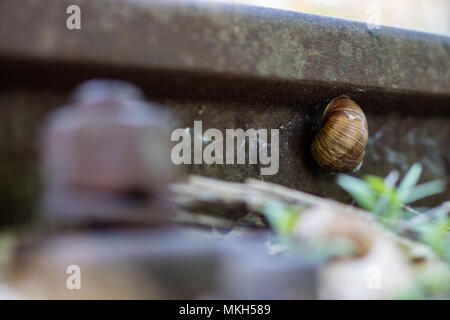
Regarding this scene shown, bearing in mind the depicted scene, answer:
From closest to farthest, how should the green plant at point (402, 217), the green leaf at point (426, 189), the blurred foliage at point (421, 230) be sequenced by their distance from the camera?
the blurred foliage at point (421, 230) < the green plant at point (402, 217) < the green leaf at point (426, 189)

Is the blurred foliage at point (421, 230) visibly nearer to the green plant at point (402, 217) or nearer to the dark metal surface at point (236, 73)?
the green plant at point (402, 217)

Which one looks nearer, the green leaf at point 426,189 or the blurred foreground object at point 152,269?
the blurred foreground object at point 152,269

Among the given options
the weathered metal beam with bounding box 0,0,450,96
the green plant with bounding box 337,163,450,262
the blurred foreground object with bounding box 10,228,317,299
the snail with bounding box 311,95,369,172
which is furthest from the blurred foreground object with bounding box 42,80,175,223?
the snail with bounding box 311,95,369,172

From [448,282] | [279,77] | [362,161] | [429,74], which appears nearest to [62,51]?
[279,77]

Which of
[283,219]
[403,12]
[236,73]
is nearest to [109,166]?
[283,219]

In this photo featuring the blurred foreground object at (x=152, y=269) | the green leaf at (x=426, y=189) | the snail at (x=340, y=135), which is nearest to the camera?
the blurred foreground object at (x=152, y=269)

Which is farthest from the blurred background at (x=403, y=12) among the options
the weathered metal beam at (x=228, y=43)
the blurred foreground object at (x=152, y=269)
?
the blurred foreground object at (x=152, y=269)

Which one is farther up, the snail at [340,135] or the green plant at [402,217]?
the snail at [340,135]
